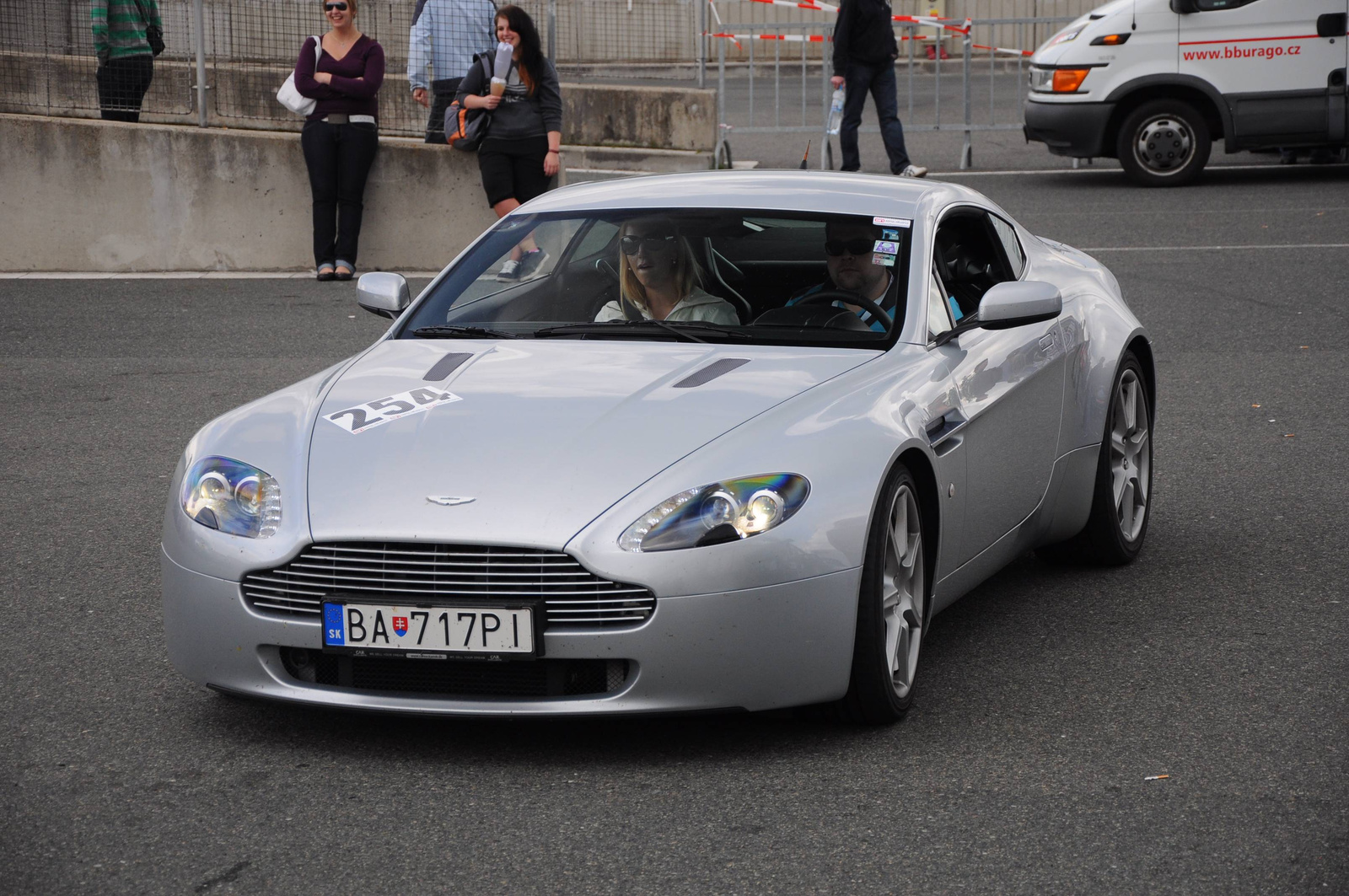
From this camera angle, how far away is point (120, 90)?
13.1 metres

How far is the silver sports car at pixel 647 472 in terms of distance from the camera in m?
3.89

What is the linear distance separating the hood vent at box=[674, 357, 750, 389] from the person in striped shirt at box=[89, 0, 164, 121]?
31.4 feet

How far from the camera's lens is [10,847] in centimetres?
356

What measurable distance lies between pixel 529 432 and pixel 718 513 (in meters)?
0.56

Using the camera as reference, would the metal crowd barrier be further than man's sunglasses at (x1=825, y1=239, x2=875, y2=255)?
Yes

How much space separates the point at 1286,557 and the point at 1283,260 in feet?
24.3

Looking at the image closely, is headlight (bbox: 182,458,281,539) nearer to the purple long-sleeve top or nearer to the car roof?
the car roof

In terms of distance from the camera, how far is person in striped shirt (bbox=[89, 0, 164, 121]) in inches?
517

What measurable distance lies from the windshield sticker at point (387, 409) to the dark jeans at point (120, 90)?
9.41m

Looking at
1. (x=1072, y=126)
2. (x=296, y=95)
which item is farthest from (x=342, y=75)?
(x=1072, y=126)

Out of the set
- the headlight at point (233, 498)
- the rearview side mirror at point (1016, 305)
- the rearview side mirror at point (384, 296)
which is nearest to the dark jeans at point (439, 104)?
the rearview side mirror at point (384, 296)

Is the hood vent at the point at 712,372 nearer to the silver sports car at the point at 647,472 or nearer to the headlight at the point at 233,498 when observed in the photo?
the silver sports car at the point at 647,472

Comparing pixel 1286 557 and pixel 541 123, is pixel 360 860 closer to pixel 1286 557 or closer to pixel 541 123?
pixel 1286 557

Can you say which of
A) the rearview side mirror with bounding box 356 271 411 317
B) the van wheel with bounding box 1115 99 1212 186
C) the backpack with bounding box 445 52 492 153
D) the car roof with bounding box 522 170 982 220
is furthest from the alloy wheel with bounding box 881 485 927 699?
the van wheel with bounding box 1115 99 1212 186
